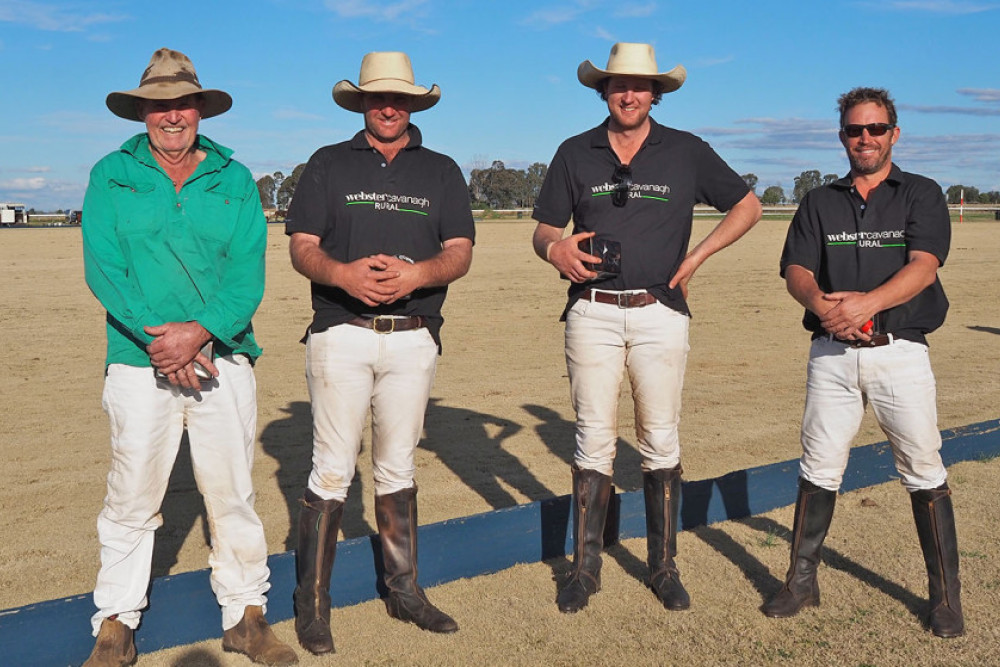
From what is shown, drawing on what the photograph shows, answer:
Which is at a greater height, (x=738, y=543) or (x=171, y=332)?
(x=171, y=332)

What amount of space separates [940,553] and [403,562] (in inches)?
89.0

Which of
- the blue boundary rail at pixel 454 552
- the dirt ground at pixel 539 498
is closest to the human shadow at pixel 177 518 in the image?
the dirt ground at pixel 539 498

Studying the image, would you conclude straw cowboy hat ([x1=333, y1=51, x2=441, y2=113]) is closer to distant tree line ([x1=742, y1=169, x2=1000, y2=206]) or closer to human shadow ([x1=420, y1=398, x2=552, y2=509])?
human shadow ([x1=420, y1=398, x2=552, y2=509])

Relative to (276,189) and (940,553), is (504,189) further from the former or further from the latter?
(940,553)

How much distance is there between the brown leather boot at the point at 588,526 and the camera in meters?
4.68

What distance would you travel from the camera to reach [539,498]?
6398 millimetres

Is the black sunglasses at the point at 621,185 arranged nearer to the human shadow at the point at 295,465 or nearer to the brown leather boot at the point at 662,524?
the brown leather boot at the point at 662,524

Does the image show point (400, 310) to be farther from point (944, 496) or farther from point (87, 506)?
point (87, 506)

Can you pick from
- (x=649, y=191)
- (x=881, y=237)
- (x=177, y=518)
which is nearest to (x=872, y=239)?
(x=881, y=237)

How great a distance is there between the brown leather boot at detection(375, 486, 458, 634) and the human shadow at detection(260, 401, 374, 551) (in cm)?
117

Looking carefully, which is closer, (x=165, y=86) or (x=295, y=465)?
(x=165, y=86)

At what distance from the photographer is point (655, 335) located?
4531 mm

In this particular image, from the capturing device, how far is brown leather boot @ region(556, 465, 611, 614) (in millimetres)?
4684

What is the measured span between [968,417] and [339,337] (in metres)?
6.27
